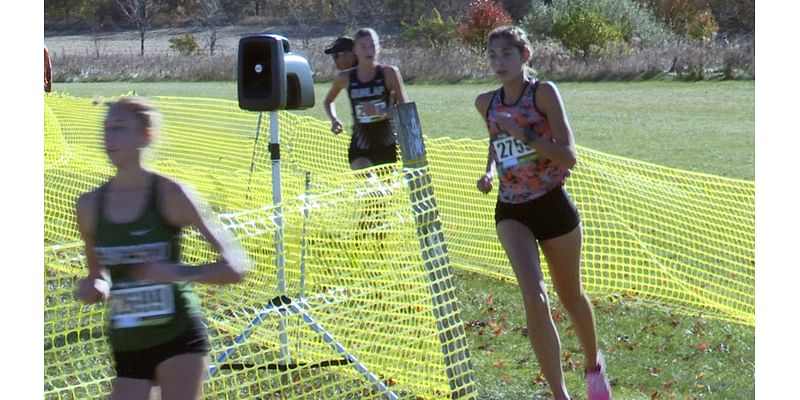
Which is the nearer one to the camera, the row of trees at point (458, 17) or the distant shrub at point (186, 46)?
the row of trees at point (458, 17)

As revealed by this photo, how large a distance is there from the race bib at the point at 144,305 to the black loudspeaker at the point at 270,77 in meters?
2.71

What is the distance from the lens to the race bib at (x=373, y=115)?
338 inches

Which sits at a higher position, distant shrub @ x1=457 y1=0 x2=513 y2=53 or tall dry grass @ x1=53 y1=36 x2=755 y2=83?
distant shrub @ x1=457 y1=0 x2=513 y2=53

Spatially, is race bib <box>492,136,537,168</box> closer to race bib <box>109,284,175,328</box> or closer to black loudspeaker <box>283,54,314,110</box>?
black loudspeaker <box>283,54,314,110</box>

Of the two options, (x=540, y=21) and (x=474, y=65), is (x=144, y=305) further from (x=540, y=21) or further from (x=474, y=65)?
(x=540, y=21)

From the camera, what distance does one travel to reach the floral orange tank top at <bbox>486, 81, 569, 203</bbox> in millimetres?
5336

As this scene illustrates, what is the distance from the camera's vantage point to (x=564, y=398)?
5.19m

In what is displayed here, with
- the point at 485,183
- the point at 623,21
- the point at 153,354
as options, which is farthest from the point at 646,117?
the point at 623,21

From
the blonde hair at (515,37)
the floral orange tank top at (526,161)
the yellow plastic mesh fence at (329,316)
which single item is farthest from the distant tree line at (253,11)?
the floral orange tank top at (526,161)

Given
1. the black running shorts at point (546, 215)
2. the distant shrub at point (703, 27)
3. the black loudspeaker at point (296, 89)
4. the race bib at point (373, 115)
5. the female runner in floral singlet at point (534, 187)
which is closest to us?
the female runner in floral singlet at point (534, 187)

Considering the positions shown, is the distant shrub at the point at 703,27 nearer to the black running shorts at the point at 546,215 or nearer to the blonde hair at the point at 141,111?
the black running shorts at the point at 546,215

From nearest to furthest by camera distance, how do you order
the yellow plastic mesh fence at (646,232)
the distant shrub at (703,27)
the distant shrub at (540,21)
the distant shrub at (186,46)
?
the yellow plastic mesh fence at (646,232) → the distant shrub at (703,27) → the distant shrub at (540,21) → the distant shrub at (186,46)

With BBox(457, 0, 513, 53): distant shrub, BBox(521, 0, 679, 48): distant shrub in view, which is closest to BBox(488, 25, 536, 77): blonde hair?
BBox(521, 0, 679, 48): distant shrub

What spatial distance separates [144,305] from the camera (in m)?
3.76
